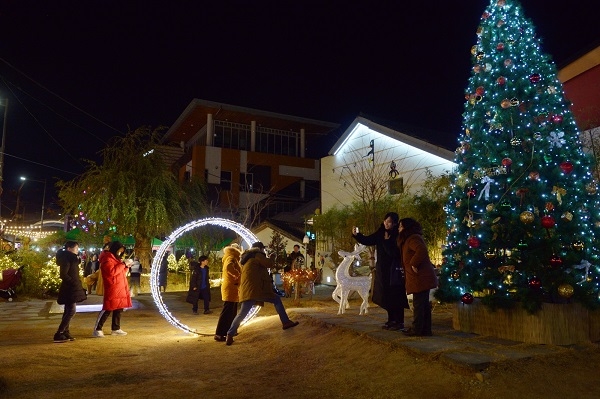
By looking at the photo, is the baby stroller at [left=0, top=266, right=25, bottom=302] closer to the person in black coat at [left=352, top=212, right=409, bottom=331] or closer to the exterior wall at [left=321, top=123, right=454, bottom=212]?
the exterior wall at [left=321, top=123, right=454, bottom=212]

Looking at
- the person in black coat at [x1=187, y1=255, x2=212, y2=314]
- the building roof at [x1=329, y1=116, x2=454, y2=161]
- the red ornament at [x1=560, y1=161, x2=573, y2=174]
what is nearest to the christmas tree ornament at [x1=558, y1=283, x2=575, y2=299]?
the red ornament at [x1=560, y1=161, x2=573, y2=174]

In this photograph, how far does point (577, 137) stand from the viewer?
7.45 m

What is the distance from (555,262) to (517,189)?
1.17m

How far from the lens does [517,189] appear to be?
7098mm

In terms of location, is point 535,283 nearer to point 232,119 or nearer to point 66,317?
point 66,317

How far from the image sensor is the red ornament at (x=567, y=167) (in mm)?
6977

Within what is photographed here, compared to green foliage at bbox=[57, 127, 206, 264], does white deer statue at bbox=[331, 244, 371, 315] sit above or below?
below

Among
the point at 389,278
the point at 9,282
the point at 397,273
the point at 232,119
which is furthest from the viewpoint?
the point at 232,119

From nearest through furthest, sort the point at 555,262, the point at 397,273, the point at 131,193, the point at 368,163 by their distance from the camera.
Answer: the point at 555,262
the point at 397,273
the point at 131,193
the point at 368,163

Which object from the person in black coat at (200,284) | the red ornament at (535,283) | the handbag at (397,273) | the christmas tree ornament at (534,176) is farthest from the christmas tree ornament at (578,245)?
the person in black coat at (200,284)

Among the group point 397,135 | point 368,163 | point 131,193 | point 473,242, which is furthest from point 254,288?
point 368,163

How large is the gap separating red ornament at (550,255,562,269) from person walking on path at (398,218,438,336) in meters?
1.49

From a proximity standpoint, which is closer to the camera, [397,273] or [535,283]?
[535,283]

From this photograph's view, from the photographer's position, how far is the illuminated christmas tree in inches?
262
